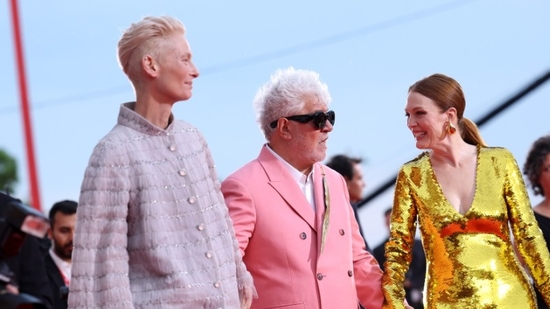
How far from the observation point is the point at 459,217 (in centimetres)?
453

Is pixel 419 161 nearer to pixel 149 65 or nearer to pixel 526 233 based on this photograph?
pixel 526 233

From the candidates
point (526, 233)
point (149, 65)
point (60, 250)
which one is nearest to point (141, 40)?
point (149, 65)

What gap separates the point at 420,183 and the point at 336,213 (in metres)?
0.40

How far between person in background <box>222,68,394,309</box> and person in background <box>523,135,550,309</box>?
5.21ft

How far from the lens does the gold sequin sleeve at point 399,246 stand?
4605 mm

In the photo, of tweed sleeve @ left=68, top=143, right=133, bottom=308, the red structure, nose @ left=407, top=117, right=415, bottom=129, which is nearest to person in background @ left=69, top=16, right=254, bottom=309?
tweed sleeve @ left=68, top=143, right=133, bottom=308

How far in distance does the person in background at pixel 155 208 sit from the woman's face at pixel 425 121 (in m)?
1.14

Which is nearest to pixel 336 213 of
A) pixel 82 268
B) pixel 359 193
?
pixel 82 268

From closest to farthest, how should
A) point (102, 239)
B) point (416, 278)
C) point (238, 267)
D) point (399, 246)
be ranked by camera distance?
point (102, 239), point (238, 267), point (399, 246), point (416, 278)

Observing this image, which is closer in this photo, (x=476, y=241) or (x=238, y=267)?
(x=238, y=267)

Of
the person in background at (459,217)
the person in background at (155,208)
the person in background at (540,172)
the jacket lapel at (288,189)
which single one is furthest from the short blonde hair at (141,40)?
the person in background at (540,172)

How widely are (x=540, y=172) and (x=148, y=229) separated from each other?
10.6 ft

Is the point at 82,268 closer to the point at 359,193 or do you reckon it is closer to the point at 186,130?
the point at 186,130

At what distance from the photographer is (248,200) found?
15.1 feet
